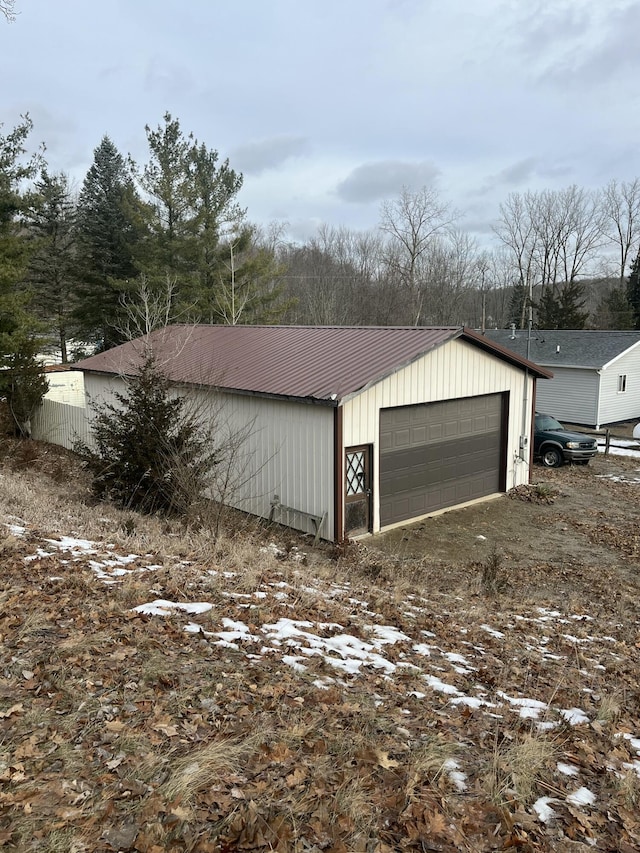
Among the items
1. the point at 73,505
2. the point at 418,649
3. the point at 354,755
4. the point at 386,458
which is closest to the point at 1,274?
the point at 73,505

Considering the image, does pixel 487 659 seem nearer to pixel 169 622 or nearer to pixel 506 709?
pixel 506 709

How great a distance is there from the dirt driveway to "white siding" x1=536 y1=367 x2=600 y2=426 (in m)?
10.4

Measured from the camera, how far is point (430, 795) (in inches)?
143

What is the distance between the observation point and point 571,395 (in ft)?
91.1

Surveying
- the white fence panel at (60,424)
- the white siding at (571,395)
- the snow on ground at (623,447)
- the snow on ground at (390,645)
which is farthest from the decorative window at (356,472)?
the white siding at (571,395)

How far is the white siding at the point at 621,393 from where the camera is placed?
27.1 meters

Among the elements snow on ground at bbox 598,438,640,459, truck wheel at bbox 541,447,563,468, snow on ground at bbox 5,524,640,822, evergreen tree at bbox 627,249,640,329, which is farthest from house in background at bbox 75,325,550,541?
evergreen tree at bbox 627,249,640,329

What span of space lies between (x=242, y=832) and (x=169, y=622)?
286cm

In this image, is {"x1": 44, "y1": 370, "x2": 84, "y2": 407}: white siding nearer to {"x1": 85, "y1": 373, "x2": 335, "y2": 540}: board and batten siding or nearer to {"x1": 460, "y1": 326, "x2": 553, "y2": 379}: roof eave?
{"x1": 85, "y1": 373, "x2": 335, "y2": 540}: board and batten siding

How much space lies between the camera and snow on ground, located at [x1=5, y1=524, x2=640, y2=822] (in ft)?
16.5

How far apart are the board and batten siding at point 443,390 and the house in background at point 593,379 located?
452 inches

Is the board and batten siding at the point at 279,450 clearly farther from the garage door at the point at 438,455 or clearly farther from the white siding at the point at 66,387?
the white siding at the point at 66,387

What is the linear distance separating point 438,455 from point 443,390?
1.53 m

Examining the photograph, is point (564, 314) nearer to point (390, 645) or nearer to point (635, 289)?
point (635, 289)
